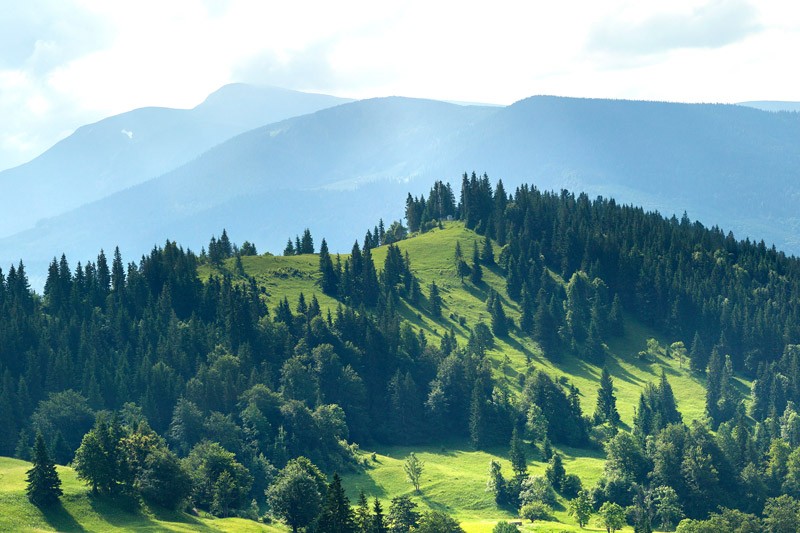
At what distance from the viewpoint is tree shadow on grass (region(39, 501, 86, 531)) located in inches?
4838

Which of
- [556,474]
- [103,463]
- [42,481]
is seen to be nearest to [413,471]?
[556,474]

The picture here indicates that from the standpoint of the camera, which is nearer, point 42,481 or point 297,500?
point 42,481

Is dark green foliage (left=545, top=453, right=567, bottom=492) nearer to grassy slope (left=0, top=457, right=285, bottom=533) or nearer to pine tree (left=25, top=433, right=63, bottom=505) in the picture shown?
grassy slope (left=0, top=457, right=285, bottom=533)

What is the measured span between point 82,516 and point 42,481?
5.85 m

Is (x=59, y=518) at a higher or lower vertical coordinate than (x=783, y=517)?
higher

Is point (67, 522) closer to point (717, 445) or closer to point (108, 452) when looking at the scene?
point (108, 452)

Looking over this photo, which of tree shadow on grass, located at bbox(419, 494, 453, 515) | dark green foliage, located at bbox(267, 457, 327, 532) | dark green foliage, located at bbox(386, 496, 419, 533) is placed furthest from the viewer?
tree shadow on grass, located at bbox(419, 494, 453, 515)

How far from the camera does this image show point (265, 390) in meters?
195

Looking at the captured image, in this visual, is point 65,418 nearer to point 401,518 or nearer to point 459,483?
point 459,483

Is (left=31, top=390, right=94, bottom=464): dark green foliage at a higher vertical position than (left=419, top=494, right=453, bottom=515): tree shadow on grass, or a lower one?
higher

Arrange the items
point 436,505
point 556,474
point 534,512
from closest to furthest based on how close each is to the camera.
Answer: point 534,512 → point 436,505 → point 556,474

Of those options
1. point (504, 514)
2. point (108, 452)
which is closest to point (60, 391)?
point (108, 452)

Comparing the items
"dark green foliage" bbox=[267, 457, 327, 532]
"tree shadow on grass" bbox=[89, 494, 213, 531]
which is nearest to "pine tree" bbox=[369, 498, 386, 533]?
"dark green foliage" bbox=[267, 457, 327, 532]

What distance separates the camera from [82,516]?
126938 millimetres
